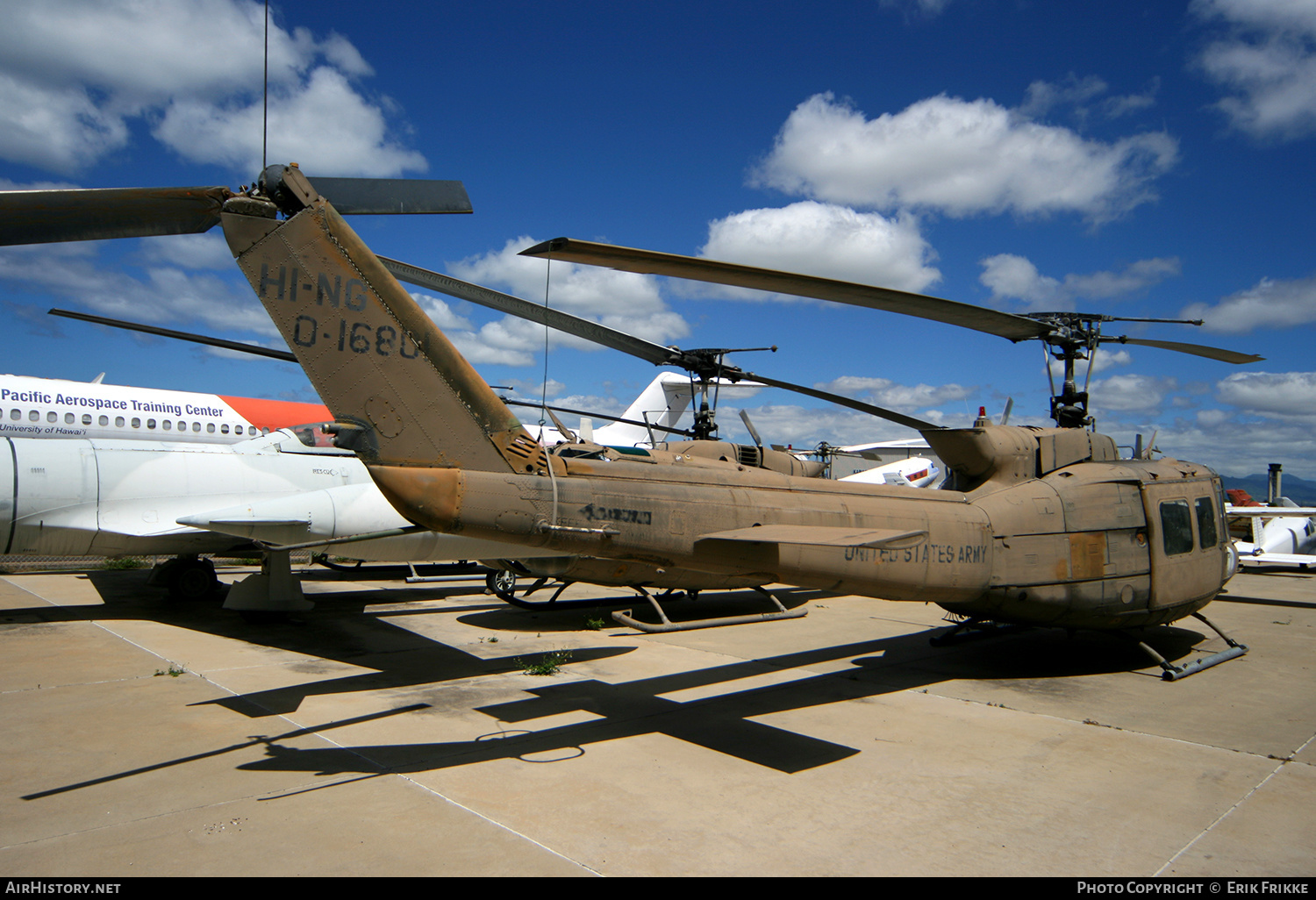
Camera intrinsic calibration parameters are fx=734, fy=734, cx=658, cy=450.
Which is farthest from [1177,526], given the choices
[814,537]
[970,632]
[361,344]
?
[361,344]

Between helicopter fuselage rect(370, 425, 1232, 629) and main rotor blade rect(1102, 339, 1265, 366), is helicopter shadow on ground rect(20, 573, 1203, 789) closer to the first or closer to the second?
helicopter fuselage rect(370, 425, 1232, 629)

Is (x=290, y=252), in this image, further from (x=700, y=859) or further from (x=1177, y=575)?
(x=1177, y=575)

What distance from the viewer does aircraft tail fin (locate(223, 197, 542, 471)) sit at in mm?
4738

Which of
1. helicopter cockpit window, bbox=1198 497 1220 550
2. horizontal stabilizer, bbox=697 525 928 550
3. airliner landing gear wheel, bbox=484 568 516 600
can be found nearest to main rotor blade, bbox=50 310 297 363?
horizontal stabilizer, bbox=697 525 928 550

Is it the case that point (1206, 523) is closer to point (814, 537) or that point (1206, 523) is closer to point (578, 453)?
point (814, 537)

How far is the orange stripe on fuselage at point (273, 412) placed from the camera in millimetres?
18438

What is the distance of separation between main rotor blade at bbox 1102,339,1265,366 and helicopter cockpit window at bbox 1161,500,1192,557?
1.66m

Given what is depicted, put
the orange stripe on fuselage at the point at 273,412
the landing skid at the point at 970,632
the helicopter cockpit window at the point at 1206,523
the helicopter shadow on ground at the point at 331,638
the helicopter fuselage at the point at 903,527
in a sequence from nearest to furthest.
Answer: the helicopter fuselage at the point at 903,527 < the helicopter shadow on ground at the point at 331,638 < the helicopter cockpit window at the point at 1206,523 < the landing skid at the point at 970,632 < the orange stripe on fuselage at the point at 273,412

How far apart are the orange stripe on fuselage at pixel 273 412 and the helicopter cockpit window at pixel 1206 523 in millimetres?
16929

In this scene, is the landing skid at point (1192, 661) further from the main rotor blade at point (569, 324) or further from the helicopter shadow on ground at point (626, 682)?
the main rotor blade at point (569, 324)

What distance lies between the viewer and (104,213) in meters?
3.79

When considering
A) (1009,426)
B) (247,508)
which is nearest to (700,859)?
(1009,426)

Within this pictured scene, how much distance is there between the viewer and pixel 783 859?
3725mm

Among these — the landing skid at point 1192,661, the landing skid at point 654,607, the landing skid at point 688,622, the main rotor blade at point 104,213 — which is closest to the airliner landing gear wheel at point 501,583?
the landing skid at point 654,607
